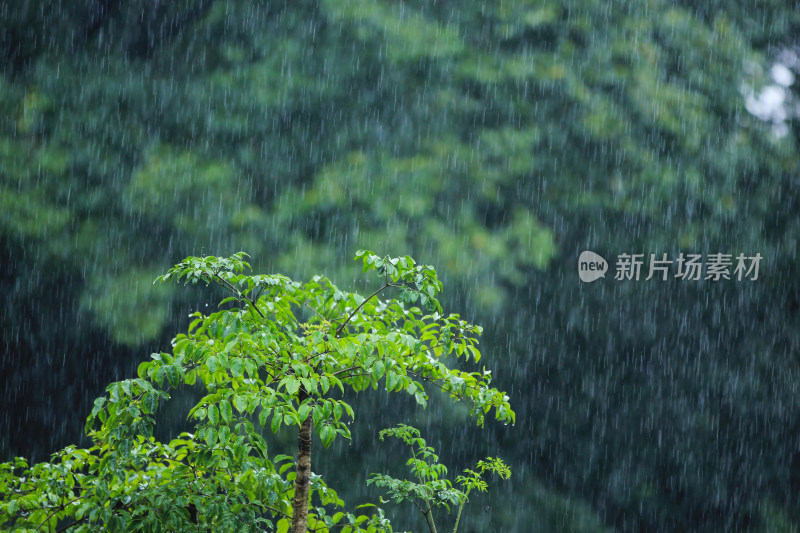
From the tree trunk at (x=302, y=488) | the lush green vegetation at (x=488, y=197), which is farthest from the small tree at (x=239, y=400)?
the lush green vegetation at (x=488, y=197)

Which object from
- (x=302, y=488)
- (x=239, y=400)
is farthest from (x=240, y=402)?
(x=302, y=488)

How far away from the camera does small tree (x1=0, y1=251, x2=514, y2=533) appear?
4.54 ft

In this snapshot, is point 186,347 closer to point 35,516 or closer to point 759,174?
point 35,516

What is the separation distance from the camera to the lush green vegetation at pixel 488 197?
4.45m

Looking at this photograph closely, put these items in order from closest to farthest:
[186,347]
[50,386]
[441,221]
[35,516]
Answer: [186,347]
[35,516]
[50,386]
[441,221]

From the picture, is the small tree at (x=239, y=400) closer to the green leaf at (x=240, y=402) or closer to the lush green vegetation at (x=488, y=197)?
the green leaf at (x=240, y=402)

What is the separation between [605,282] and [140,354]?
321 cm

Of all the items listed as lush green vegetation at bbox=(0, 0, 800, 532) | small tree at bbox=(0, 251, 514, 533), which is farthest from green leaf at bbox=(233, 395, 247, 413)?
lush green vegetation at bbox=(0, 0, 800, 532)

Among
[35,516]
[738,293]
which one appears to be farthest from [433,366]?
[738,293]

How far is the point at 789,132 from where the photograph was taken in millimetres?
5258

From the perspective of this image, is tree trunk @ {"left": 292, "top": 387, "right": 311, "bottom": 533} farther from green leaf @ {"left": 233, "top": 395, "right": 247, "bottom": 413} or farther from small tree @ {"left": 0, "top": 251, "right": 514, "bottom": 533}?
green leaf @ {"left": 233, "top": 395, "right": 247, "bottom": 413}

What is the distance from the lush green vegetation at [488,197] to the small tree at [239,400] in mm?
2730

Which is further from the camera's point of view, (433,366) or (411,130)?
(411,130)

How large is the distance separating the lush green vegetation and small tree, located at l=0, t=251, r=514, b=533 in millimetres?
2730
